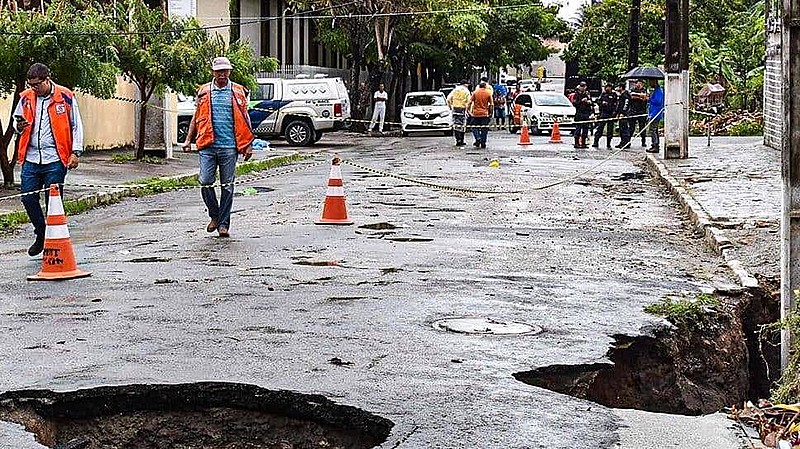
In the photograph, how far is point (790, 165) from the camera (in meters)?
6.64

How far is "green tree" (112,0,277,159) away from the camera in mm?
23719

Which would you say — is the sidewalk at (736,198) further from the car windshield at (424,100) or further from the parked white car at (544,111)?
the car windshield at (424,100)

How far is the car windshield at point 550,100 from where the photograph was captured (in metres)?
41.4

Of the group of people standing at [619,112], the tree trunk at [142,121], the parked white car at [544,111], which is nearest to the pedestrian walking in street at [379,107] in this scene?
the parked white car at [544,111]

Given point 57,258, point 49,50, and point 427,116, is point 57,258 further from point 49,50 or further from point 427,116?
point 427,116

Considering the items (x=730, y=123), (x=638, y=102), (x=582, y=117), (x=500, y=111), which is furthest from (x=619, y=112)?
(x=500, y=111)

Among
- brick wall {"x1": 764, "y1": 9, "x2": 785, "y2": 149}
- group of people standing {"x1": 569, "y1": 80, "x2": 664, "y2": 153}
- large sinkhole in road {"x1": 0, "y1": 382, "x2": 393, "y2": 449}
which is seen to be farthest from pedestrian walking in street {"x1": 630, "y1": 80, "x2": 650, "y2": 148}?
large sinkhole in road {"x1": 0, "y1": 382, "x2": 393, "y2": 449}

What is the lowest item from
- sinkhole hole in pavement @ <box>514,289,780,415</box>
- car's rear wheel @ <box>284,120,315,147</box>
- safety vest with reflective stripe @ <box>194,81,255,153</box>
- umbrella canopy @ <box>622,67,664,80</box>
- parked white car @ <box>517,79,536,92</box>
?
sinkhole hole in pavement @ <box>514,289,780,415</box>

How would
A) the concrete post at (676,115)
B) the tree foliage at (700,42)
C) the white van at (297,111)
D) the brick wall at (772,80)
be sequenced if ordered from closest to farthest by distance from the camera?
the concrete post at (676,115) → the brick wall at (772,80) → the white van at (297,111) → the tree foliage at (700,42)

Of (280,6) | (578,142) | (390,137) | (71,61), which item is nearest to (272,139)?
(390,137)

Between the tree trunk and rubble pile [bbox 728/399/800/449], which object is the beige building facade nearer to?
the tree trunk

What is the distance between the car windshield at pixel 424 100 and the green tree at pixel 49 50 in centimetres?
2271

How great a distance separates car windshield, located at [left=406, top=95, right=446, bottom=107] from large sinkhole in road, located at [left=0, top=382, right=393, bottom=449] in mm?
34344

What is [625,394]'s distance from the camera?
6.88m
